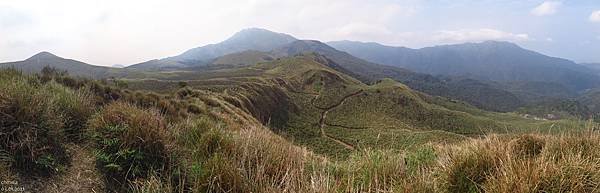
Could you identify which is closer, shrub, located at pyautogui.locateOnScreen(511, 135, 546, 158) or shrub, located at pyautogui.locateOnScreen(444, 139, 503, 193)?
shrub, located at pyautogui.locateOnScreen(444, 139, 503, 193)

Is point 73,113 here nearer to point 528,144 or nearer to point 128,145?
point 128,145

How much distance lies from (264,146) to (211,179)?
1.61 metres

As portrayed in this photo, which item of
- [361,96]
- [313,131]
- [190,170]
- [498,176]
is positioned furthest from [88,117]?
[361,96]

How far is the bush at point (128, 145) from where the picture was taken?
16.0ft

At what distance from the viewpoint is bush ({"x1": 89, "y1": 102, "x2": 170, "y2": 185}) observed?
487cm

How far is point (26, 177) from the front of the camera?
176 inches

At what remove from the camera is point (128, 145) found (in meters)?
5.04

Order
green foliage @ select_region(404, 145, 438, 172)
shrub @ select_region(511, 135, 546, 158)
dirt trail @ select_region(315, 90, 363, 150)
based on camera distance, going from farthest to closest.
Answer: dirt trail @ select_region(315, 90, 363, 150) < green foliage @ select_region(404, 145, 438, 172) < shrub @ select_region(511, 135, 546, 158)

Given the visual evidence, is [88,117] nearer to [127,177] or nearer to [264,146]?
[127,177]

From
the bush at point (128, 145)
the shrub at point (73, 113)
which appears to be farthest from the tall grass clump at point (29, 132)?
the bush at point (128, 145)

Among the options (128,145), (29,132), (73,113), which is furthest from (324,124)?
(29,132)

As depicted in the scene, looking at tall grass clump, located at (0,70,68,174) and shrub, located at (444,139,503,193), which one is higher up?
tall grass clump, located at (0,70,68,174)

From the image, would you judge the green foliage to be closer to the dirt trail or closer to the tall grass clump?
the tall grass clump

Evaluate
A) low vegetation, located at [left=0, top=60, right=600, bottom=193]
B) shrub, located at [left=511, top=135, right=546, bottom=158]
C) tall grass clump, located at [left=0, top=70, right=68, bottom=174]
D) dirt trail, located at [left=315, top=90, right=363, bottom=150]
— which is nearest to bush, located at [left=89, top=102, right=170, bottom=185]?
low vegetation, located at [left=0, top=60, right=600, bottom=193]
